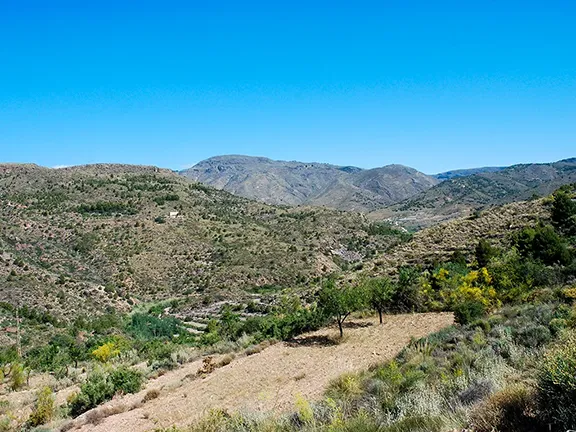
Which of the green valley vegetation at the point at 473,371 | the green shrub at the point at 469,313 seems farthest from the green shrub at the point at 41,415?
the green shrub at the point at 469,313

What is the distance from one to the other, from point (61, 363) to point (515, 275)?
24841 mm

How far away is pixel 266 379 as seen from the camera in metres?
14.5

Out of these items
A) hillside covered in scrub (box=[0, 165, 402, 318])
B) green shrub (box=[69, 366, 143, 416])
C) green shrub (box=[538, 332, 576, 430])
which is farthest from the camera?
hillside covered in scrub (box=[0, 165, 402, 318])

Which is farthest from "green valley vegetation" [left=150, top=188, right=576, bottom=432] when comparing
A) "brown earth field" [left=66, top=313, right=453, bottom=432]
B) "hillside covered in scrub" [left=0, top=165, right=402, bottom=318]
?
"hillside covered in scrub" [left=0, top=165, right=402, bottom=318]

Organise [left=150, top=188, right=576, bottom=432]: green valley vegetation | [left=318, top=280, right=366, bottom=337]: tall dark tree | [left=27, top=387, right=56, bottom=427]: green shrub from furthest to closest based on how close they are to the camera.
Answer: [left=318, top=280, right=366, bottom=337]: tall dark tree
[left=27, top=387, right=56, bottom=427]: green shrub
[left=150, top=188, right=576, bottom=432]: green valley vegetation

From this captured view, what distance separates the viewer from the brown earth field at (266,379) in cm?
1223

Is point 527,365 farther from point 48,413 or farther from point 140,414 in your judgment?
point 48,413

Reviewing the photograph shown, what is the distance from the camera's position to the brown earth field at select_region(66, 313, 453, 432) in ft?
40.1

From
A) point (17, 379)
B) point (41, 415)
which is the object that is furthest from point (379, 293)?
point (17, 379)

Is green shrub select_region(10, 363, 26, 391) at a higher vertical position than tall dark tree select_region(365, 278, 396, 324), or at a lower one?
lower

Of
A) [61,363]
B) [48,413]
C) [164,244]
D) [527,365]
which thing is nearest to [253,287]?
[164,244]

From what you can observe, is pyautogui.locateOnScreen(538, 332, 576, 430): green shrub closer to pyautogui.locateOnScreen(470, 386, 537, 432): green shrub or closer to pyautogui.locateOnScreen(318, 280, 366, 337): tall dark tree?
Result: pyautogui.locateOnScreen(470, 386, 537, 432): green shrub

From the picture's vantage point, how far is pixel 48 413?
13969mm

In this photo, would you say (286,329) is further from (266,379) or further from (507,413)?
(507,413)
